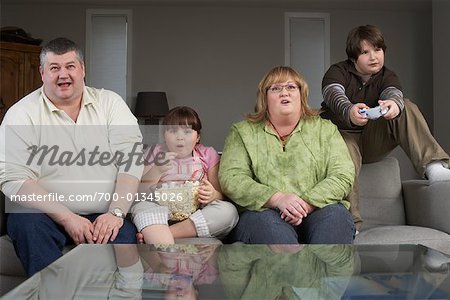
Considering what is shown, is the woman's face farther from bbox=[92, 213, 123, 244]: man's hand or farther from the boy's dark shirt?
bbox=[92, 213, 123, 244]: man's hand

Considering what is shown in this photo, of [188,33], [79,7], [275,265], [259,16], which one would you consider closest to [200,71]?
[188,33]

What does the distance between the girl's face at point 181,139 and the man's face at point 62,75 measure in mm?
423

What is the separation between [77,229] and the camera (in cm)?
204

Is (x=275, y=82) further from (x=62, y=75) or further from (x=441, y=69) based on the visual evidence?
(x=441, y=69)

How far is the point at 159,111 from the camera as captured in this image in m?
6.41

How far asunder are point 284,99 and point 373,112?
0.44m

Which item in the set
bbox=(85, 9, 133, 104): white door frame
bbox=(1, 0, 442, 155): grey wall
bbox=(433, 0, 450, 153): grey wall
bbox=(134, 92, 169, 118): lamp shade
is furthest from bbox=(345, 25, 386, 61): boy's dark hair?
bbox=(85, 9, 133, 104): white door frame

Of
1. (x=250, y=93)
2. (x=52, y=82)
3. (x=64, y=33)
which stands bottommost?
(x=52, y=82)

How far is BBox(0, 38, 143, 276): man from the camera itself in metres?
2.09

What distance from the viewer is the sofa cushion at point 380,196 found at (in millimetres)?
2744

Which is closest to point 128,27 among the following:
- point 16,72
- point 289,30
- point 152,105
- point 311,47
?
point 152,105

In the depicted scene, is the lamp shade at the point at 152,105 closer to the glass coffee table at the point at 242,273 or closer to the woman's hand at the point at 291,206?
the woman's hand at the point at 291,206

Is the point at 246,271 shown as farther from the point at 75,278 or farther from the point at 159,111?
the point at 159,111

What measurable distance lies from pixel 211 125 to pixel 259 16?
1405 mm
